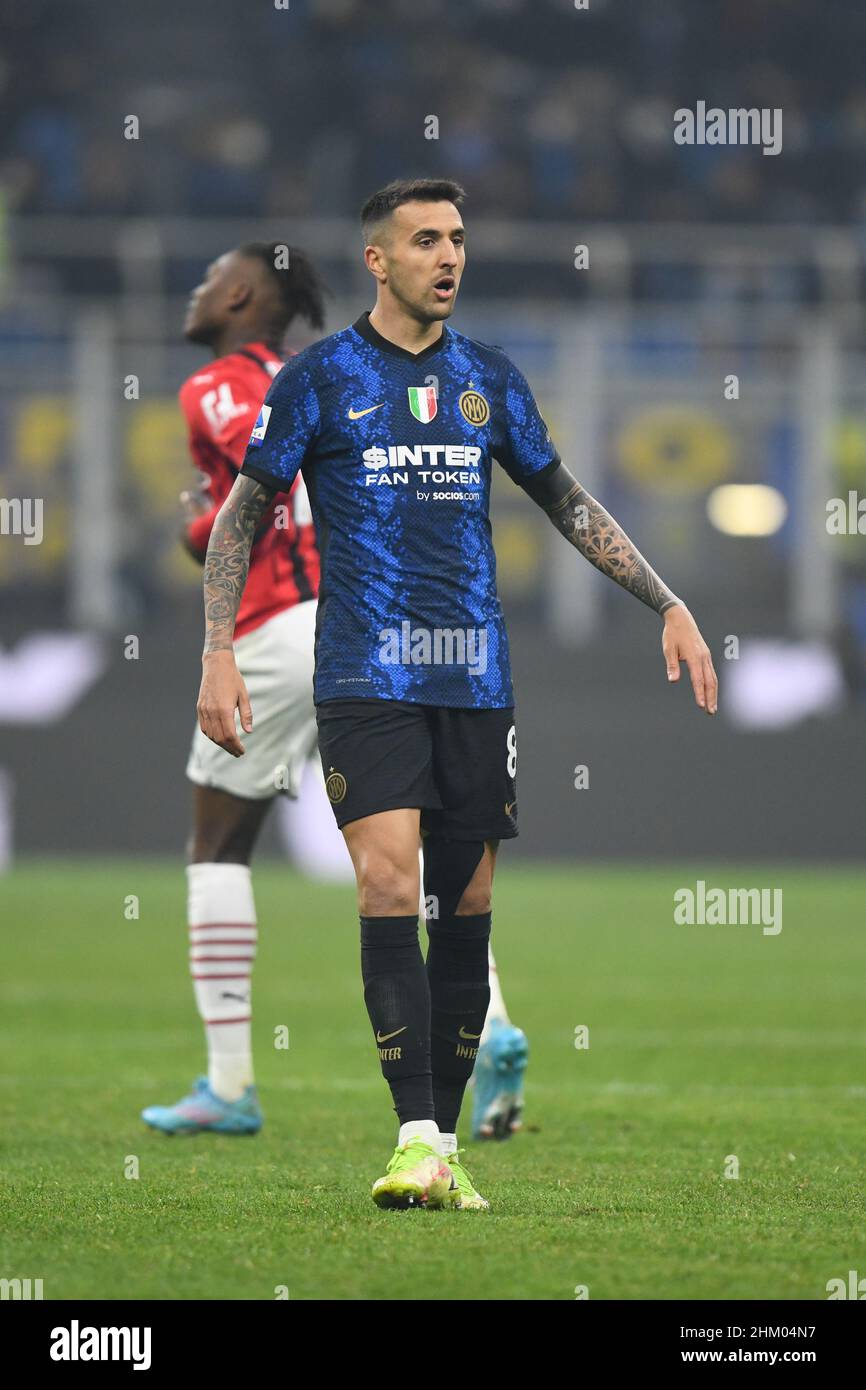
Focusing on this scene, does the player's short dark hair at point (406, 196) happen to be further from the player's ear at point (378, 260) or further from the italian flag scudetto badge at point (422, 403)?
the italian flag scudetto badge at point (422, 403)

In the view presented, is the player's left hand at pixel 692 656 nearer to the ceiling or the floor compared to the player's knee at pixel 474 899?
nearer to the ceiling

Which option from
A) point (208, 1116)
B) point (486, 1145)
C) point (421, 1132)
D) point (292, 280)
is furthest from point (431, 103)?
point (421, 1132)

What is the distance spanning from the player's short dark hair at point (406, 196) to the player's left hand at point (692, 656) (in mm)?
1028

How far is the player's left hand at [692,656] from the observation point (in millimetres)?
4430

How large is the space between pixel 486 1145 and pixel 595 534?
165 centimetres

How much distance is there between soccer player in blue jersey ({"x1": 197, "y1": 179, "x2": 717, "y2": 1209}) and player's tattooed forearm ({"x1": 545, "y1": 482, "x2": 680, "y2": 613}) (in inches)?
4.2

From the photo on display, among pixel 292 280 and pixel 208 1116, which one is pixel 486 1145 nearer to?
pixel 208 1116

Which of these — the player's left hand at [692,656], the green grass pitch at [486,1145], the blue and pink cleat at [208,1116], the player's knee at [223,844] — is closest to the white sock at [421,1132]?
the green grass pitch at [486,1145]

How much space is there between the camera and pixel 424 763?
4426mm

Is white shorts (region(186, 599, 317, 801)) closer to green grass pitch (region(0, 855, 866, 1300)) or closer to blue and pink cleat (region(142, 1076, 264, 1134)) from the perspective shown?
blue and pink cleat (region(142, 1076, 264, 1134))

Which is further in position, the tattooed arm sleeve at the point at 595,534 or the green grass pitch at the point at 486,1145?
the tattooed arm sleeve at the point at 595,534

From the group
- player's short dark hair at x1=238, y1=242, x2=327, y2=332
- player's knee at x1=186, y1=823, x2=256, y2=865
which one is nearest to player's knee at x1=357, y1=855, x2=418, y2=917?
player's knee at x1=186, y1=823, x2=256, y2=865
